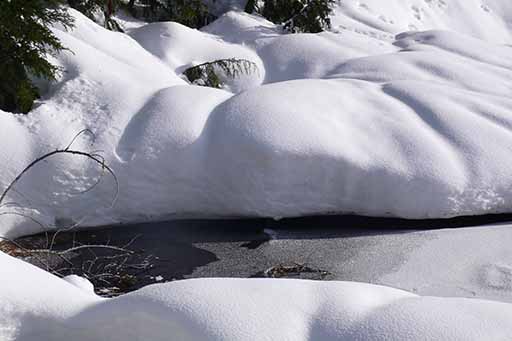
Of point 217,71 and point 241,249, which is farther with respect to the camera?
point 217,71

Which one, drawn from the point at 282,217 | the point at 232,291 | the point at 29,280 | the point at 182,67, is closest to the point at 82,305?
the point at 29,280

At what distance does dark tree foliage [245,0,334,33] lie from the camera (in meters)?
8.06

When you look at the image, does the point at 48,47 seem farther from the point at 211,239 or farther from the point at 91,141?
the point at 211,239

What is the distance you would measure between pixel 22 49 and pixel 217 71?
207cm

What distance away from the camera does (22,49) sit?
5.11 meters

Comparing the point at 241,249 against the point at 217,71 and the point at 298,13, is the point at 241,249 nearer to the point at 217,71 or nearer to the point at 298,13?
the point at 217,71

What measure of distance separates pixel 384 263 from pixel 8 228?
2529 mm

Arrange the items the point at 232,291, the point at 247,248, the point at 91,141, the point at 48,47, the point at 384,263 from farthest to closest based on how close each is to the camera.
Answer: the point at 48,47 → the point at 91,141 → the point at 247,248 → the point at 384,263 → the point at 232,291

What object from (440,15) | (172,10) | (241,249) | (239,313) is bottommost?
(241,249)

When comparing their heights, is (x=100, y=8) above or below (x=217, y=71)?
above

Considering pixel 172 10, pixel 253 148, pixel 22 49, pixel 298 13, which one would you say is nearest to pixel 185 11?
pixel 172 10

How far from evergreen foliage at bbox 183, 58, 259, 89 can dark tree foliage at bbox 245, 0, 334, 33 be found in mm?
1566

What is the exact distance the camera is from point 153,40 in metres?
6.99

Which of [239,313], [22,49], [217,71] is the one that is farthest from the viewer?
[217,71]
